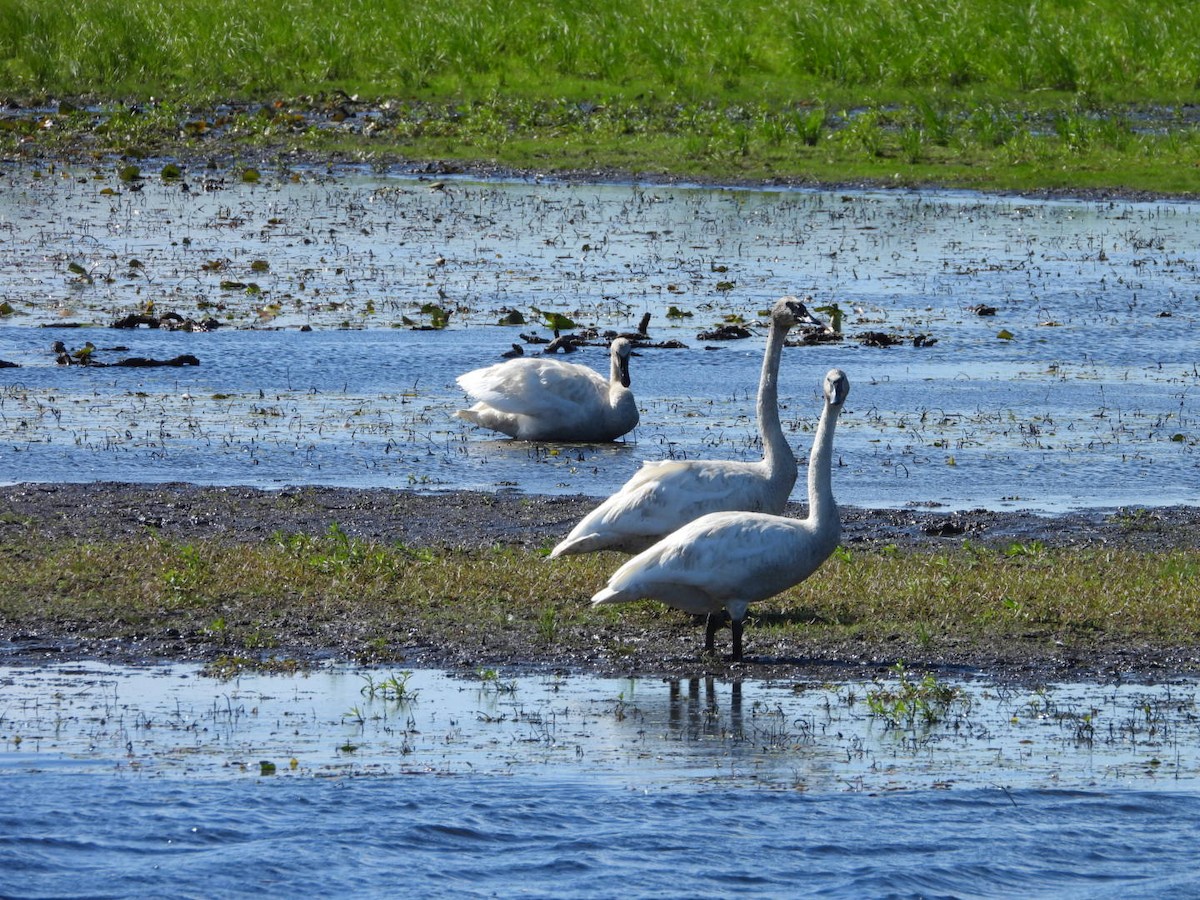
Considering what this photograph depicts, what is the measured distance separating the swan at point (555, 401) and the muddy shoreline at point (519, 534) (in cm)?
185

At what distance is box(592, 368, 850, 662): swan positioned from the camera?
8984mm

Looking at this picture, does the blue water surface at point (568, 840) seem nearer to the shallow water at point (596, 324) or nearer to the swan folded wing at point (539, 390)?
the shallow water at point (596, 324)

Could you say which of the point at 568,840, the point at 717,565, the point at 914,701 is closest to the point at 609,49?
the point at 717,565

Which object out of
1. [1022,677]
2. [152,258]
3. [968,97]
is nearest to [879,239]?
[152,258]

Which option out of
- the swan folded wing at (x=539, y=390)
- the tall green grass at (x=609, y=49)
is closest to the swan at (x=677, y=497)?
the swan folded wing at (x=539, y=390)

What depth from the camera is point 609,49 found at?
114 feet

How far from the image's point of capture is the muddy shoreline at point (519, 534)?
9.05 metres

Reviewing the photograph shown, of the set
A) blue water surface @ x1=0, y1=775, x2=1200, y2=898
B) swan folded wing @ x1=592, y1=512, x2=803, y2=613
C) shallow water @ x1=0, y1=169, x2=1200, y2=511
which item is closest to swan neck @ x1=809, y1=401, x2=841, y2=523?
swan folded wing @ x1=592, y1=512, x2=803, y2=613

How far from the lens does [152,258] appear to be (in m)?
21.5

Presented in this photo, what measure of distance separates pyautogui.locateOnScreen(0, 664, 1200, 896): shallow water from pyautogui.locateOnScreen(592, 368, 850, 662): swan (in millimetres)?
585

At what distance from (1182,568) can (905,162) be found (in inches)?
698

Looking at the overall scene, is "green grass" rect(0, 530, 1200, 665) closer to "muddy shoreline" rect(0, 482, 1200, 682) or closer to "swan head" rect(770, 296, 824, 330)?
"muddy shoreline" rect(0, 482, 1200, 682)

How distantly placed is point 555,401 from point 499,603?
4780 mm

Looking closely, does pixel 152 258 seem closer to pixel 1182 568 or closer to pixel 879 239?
pixel 879 239
